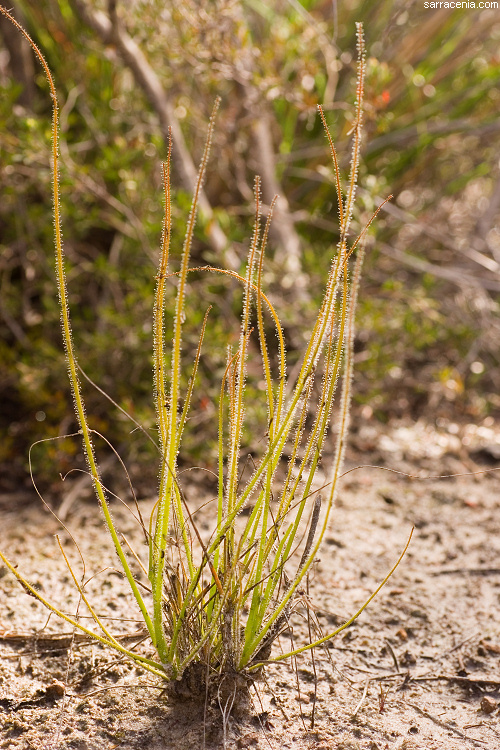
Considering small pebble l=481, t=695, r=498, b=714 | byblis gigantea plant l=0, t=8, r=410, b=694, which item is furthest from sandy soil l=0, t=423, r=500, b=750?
byblis gigantea plant l=0, t=8, r=410, b=694

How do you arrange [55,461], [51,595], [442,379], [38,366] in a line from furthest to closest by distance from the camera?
[442,379] → [38,366] → [55,461] → [51,595]

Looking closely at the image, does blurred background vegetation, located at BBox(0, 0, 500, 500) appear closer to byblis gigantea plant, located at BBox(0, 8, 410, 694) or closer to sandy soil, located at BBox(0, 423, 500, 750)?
sandy soil, located at BBox(0, 423, 500, 750)

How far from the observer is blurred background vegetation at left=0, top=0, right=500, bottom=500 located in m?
2.69

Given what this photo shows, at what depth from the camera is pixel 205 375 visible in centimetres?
284

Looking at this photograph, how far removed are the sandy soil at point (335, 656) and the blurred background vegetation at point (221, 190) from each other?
0.61 metres

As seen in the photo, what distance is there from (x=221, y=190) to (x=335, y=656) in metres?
2.67

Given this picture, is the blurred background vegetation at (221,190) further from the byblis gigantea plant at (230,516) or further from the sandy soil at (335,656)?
the byblis gigantea plant at (230,516)

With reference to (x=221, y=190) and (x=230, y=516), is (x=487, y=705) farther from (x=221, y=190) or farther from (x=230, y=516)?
(x=221, y=190)

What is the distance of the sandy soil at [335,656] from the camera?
4.38 feet

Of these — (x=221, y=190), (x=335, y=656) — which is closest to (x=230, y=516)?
(x=335, y=656)

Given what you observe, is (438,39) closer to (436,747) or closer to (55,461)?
(55,461)

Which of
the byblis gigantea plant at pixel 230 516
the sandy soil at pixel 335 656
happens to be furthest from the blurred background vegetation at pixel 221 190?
the byblis gigantea plant at pixel 230 516

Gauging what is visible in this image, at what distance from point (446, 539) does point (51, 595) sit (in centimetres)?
131

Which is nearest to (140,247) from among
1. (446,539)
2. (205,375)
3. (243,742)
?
(205,375)
